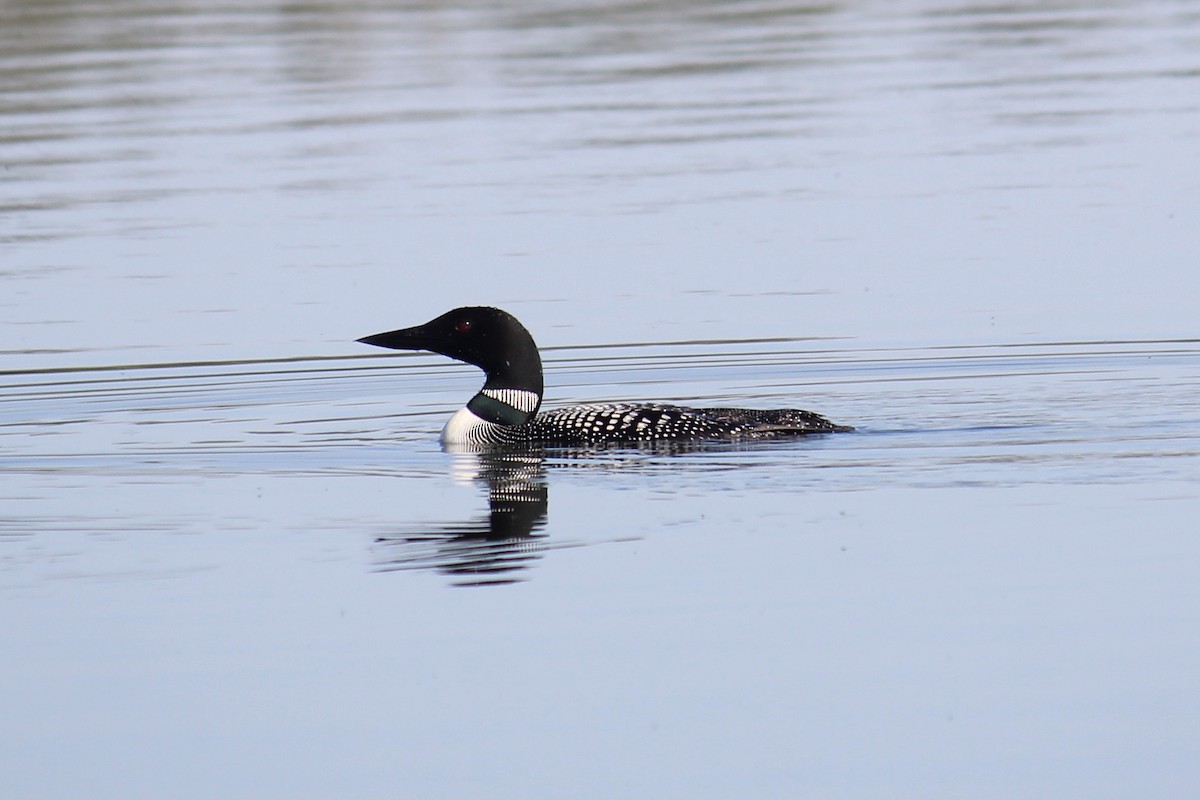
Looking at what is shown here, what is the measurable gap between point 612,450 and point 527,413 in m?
0.63

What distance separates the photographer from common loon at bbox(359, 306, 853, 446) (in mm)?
8719

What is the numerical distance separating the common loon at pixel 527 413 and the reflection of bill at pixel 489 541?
0.53 m

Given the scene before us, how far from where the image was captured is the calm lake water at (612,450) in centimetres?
525

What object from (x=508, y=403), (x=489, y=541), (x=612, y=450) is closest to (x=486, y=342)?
(x=508, y=403)

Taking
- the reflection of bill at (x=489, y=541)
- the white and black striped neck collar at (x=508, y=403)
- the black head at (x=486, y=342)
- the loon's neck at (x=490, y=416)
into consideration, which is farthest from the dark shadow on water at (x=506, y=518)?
the black head at (x=486, y=342)

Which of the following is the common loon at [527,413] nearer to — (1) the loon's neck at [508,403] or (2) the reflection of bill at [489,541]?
(1) the loon's neck at [508,403]

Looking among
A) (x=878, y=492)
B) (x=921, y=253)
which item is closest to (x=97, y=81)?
(x=921, y=253)

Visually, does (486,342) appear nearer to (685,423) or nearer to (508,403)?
(508,403)

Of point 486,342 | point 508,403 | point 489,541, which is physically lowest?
point 489,541

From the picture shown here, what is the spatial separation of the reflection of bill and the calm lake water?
0.07ft

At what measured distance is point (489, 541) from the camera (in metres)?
7.10

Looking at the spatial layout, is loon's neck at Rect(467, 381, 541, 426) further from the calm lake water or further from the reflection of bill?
the reflection of bill

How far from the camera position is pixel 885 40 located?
24.9 meters

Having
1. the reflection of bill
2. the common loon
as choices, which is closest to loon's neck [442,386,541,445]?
the common loon
